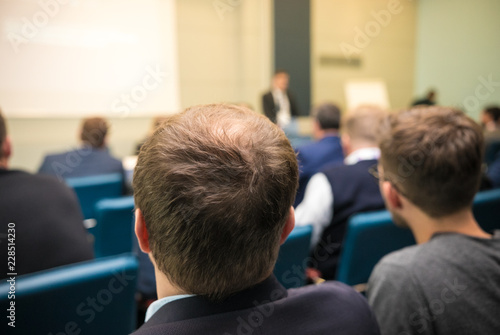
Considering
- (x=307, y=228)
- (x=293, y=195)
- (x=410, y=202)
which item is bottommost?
(x=307, y=228)

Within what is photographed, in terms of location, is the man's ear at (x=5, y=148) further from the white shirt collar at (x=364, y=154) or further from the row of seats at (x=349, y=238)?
the white shirt collar at (x=364, y=154)

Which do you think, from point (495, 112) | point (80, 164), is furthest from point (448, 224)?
point (495, 112)

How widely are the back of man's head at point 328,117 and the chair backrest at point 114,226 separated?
1730 mm

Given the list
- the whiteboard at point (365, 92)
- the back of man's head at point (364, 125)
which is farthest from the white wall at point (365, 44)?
the back of man's head at point (364, 125)

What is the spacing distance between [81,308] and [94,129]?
2.51 m

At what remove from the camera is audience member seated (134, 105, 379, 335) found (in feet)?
1.77

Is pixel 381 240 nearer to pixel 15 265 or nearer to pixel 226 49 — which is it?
pixel 15 265

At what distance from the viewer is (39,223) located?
1.16 metres

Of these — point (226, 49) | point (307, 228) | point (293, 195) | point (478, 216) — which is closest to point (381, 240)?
point (307, 228)

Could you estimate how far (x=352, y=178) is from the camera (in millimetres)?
1676

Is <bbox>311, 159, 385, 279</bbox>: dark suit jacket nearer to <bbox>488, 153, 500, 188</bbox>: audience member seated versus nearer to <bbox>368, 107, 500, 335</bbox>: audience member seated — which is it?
<bbox>368, 107, 500, 335</bbox>: audience member seated

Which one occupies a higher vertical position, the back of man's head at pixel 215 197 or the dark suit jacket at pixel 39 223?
the back of man's head at pixel 215 197

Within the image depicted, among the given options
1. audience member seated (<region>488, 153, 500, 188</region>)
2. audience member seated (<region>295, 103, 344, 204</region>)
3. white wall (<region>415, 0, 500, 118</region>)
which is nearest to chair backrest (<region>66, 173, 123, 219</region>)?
audience member seated (<region>295, 103, 344, 204</region>)

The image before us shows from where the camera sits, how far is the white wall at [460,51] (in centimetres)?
632
